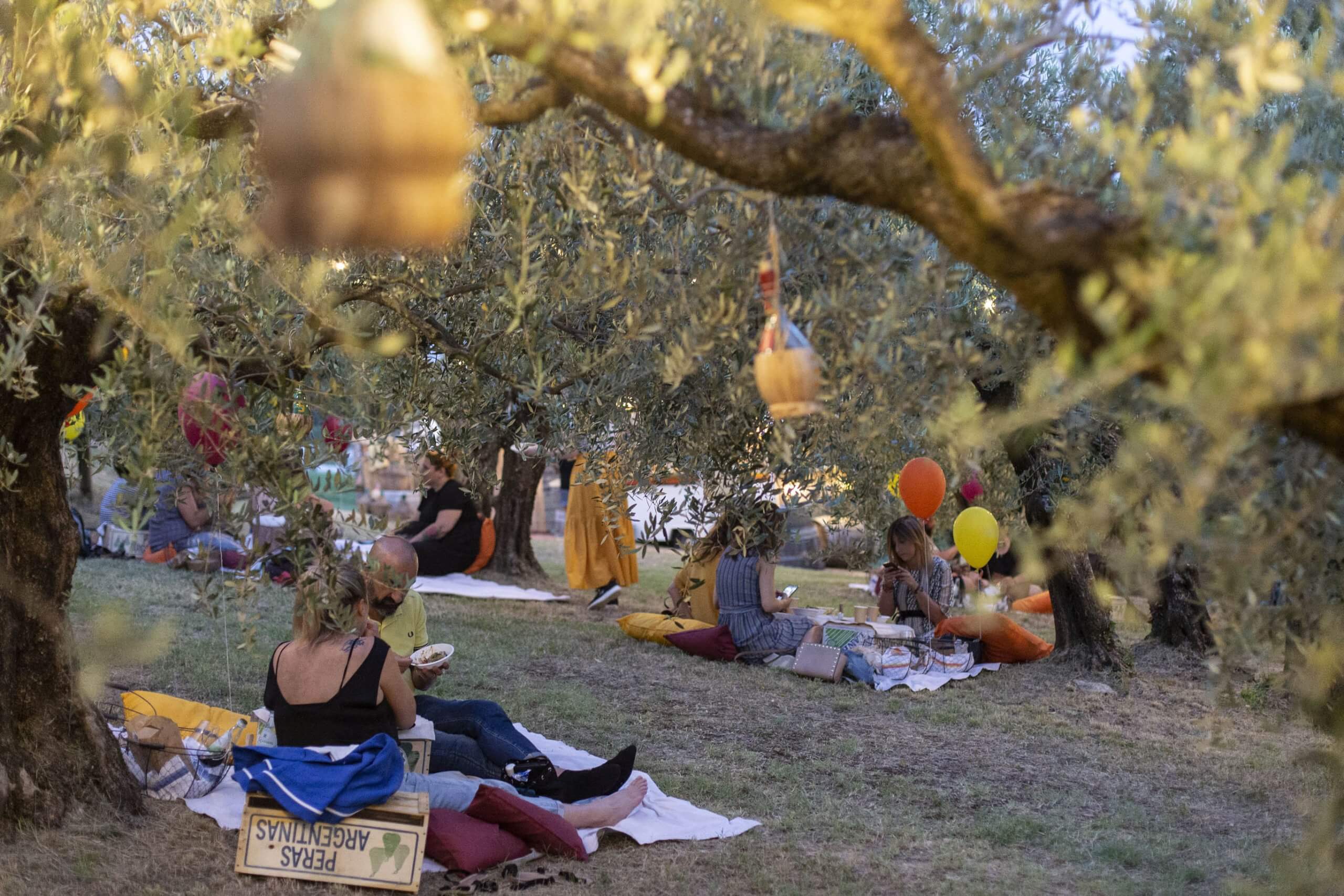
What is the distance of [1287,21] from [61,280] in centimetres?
515

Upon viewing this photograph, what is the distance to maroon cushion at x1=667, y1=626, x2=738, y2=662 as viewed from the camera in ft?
31.1

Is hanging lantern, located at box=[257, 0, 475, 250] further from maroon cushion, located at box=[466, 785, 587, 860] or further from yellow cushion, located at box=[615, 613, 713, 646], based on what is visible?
yellow cushion, located at box=[615, 613, 713, 646]

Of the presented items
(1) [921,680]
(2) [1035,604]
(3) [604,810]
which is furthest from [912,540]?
(2) [1035,604]

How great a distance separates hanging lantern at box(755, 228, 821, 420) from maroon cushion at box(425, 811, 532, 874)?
2.70m

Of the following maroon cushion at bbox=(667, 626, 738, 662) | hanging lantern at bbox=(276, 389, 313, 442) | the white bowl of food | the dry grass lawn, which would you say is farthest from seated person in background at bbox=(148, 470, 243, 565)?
hanging lantern at bbox=(276, 389, 313, 442)

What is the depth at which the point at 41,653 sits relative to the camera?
4586mm

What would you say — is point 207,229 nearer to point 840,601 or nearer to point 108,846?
point 108,846

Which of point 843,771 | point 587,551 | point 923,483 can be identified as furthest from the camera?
point 587,551

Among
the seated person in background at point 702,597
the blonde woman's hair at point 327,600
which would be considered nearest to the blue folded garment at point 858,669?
the seated person in background at point 702,597

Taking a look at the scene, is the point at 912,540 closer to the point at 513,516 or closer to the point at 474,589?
the point at 474,589

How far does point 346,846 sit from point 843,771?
294 cm

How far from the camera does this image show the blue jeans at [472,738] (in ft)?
18.1

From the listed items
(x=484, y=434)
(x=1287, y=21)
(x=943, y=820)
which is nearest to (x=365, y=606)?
(x=484, y=434)

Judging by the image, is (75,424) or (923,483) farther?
(923,483)
